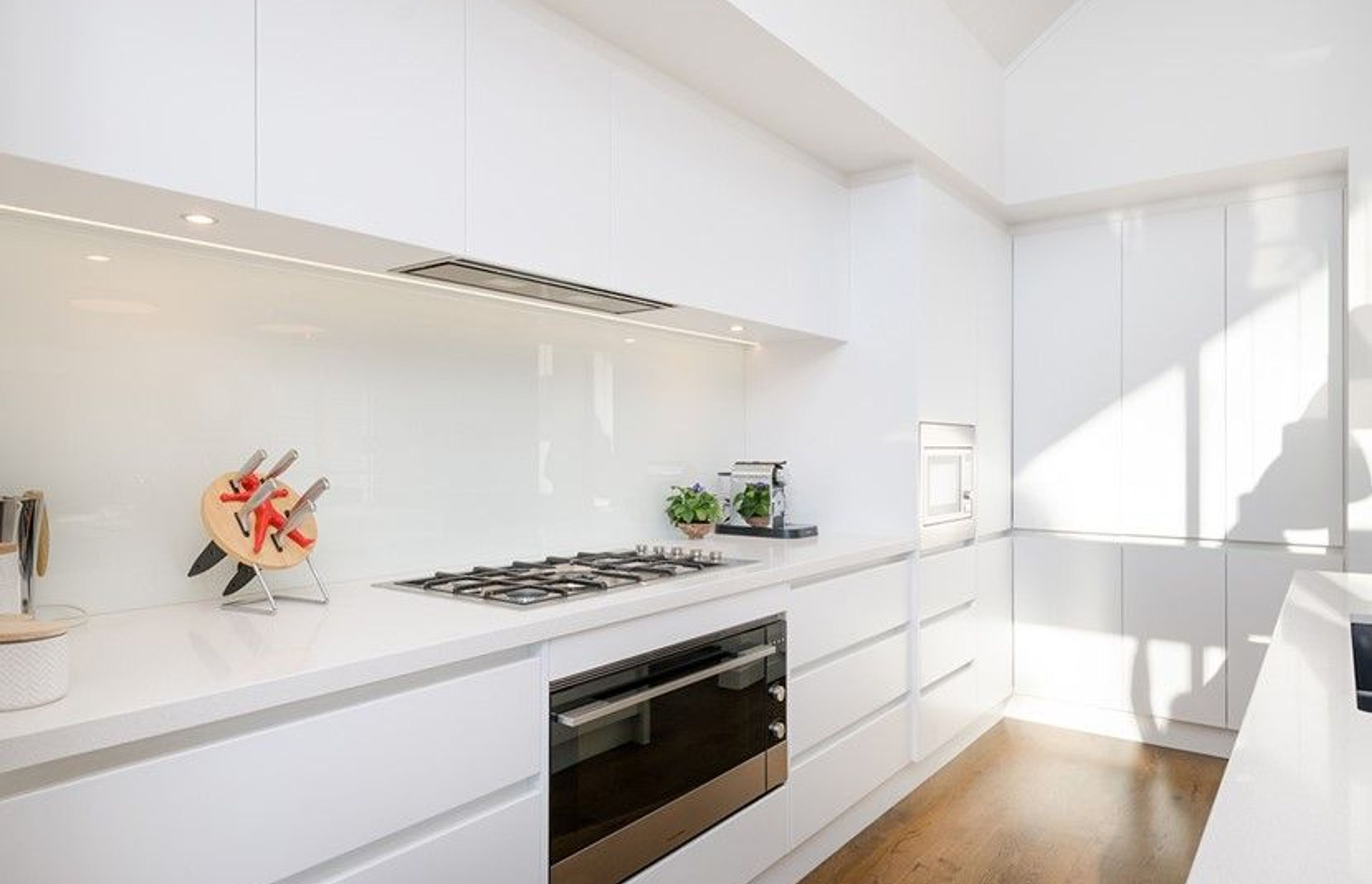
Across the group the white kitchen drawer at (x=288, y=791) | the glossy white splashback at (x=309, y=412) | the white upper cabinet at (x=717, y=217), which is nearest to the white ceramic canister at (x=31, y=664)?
the white kitchen drawer at (x=288, y=791)

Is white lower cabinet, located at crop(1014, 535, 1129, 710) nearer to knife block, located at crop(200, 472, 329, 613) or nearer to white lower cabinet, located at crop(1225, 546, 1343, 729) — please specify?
white lower cabinet, located at crop(1225, 546, 1343, 729)

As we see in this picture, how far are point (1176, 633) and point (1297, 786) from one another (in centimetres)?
310

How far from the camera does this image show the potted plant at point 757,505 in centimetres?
315

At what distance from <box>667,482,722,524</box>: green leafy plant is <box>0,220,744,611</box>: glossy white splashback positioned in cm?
7

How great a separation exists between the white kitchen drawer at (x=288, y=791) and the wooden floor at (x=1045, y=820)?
4.69 ft

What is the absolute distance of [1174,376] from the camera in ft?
12.1

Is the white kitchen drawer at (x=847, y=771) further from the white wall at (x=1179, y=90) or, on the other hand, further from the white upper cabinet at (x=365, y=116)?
the white wall at (x=1179, y=90)

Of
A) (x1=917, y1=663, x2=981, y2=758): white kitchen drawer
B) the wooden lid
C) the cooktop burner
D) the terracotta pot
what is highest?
the wooden lid

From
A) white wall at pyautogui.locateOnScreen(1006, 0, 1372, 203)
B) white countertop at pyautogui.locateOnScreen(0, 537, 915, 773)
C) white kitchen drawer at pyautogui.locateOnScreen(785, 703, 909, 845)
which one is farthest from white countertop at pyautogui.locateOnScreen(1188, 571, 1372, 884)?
white wall at pyautogui.locateOnScreen(1006, 0, 1372, 203)

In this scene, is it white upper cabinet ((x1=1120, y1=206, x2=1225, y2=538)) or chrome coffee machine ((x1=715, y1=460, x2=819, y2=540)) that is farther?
white upper cabinet ((x1=1120, y1=206, x2=1225, y2=538))

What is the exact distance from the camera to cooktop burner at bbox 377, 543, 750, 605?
6.18ft

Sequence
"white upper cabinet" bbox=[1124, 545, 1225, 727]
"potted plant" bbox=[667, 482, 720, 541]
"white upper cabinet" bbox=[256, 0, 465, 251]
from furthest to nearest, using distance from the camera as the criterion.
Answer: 1. "white upper cabinet" bbox=[1124, 545, 1225, 727]
2. "potted plant" bbox=[667, 482, 720, 541]
3. "white upper cabinet" bbox=[256, 0, 465, 251]

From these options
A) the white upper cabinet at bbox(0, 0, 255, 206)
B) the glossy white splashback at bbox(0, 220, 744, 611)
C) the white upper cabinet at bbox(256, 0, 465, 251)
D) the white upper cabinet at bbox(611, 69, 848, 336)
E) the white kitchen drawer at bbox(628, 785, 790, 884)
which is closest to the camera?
the white upper cabinet at bbox(0, 0, 255, 206)

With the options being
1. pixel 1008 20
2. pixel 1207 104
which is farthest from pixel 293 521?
pixel 1207 104
